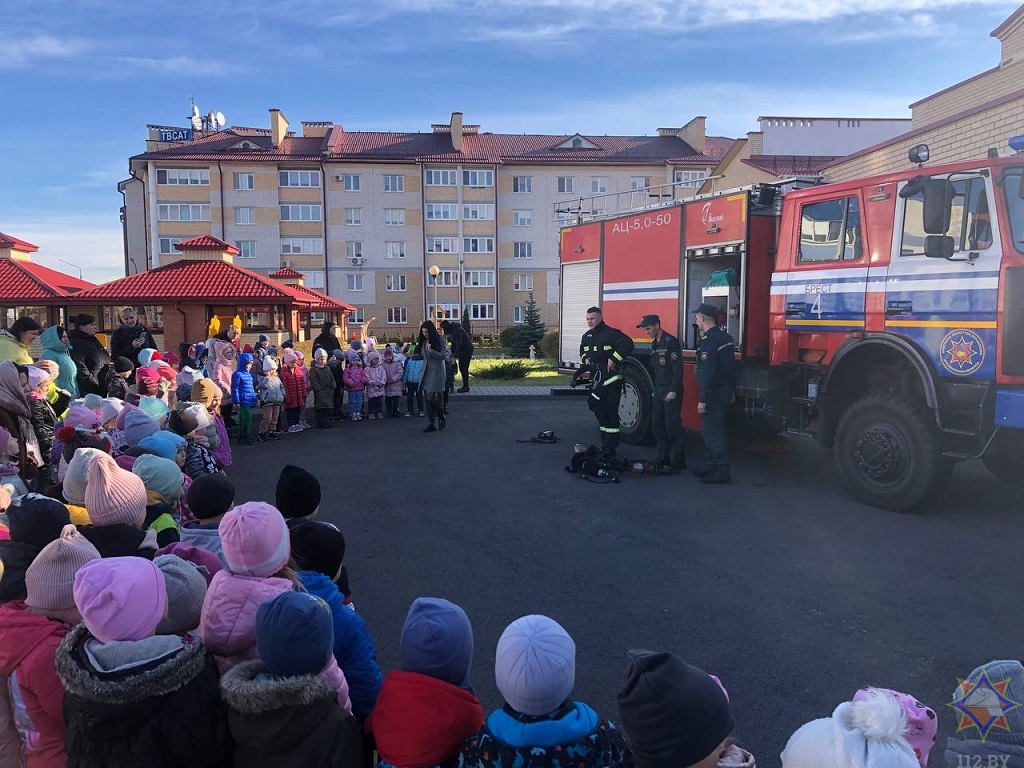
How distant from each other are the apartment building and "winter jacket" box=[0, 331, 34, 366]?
43.9 metres

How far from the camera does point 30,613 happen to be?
265 cm

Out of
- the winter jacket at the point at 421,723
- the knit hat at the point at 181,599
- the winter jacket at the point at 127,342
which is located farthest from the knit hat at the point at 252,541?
the winter jacket at the point at 127,342

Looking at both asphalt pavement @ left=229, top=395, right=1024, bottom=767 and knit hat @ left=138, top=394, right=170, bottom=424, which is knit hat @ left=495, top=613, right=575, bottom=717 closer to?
asphalt pavement @ left=229, top=395, right=1024, bottom=767

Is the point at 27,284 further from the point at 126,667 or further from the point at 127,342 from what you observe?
the point at 126,667

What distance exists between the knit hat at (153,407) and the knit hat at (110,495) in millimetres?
3411

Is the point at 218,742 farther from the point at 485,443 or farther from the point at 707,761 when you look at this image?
the point at 485,443

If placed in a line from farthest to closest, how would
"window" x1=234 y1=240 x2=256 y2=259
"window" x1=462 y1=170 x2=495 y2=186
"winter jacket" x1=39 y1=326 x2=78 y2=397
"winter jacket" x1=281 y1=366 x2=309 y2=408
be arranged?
"window" x1=462 y1=170 x2=495 y2=186, "window" x1=234 y1=240 x2=256 y2=259, "winter jacket" x1=281 y1=366 x2=309 y2=408, "winter jacket" x1=39 y1=326 x2=78 y2=397

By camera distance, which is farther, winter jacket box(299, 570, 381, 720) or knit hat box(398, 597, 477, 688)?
winter jacket box(299, 570, 381, 720)

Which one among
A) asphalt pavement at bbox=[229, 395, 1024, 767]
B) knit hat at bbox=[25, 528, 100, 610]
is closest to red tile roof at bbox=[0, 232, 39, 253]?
asphalt pavement at bbox=[229, 395, 1024, 767]

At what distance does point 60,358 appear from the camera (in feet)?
28.4

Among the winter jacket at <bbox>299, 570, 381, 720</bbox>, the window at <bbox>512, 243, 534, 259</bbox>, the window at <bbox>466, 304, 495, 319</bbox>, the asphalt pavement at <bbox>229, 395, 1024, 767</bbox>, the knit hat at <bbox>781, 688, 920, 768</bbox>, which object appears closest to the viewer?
the knit hat at <bbox>781, 688, 920, 768</bbox>

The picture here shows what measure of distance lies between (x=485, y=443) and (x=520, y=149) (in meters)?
47.4

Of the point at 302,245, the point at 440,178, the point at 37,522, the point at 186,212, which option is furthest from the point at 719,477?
the point at 186,212

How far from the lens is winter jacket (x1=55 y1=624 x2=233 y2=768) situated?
2195mm
